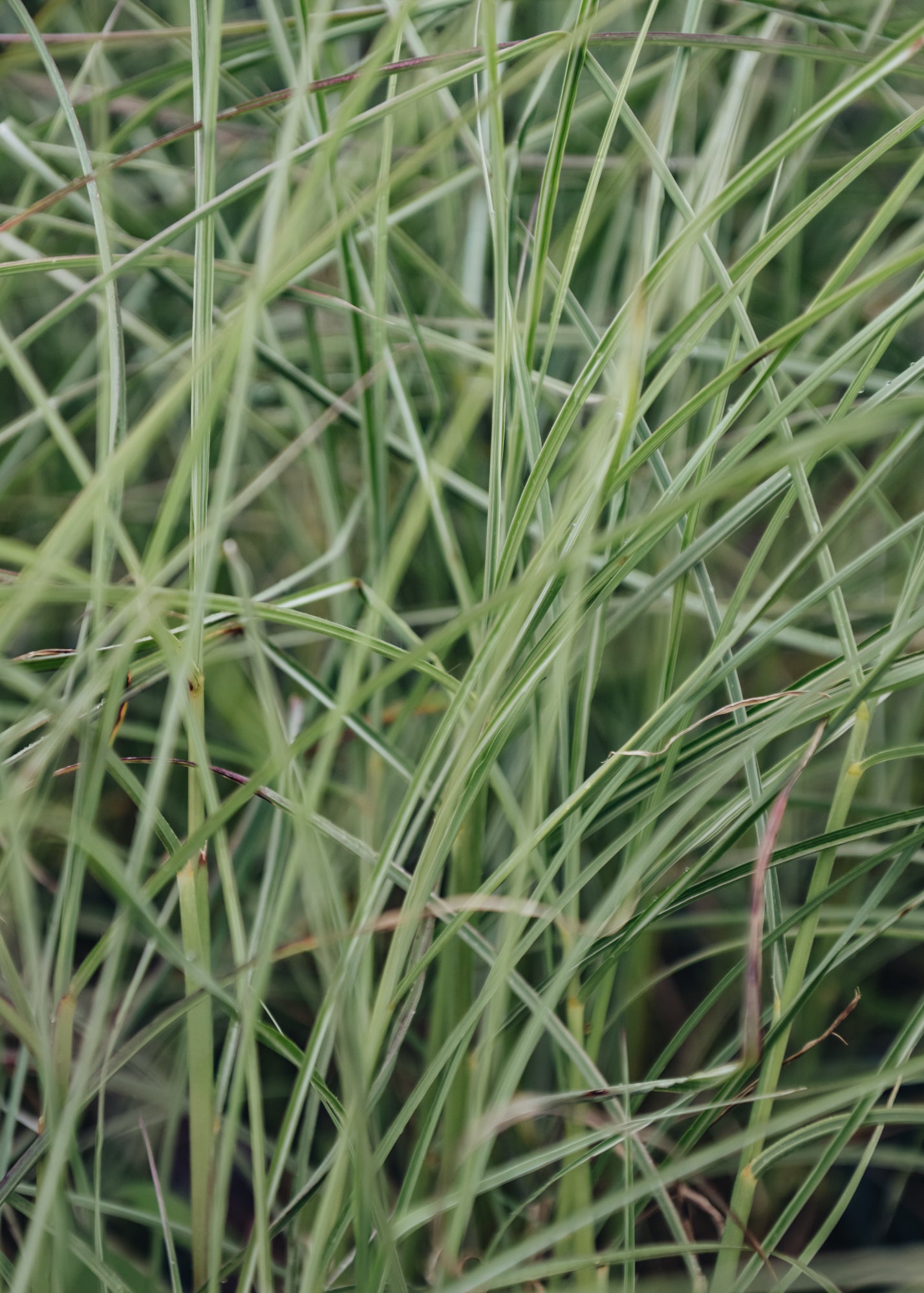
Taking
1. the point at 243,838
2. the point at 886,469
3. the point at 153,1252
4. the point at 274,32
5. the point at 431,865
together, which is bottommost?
the point at 153,1252

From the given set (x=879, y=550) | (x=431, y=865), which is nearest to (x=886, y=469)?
(x=879, y=550)

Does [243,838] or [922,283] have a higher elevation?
[922,283]

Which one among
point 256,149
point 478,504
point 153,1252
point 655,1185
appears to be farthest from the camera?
point 256,149

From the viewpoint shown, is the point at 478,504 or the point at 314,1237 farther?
the point at 478,504

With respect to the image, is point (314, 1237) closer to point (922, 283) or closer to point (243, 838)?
point (243, 838)

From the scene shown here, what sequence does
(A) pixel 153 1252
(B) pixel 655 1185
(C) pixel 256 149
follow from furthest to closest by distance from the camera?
(C) pixel 256 149 < (A) pixel 153 1252 < (B) pixel 655 1185

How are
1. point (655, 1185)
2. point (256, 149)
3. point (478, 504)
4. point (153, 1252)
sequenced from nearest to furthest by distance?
point (655, 1185) → point (153, 1252) → point (478, 504) → point (256, 149)

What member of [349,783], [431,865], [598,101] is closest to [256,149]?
[598,101]

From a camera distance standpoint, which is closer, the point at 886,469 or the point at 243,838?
the point at 886,469

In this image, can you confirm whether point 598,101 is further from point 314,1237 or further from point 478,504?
point 314,1237
